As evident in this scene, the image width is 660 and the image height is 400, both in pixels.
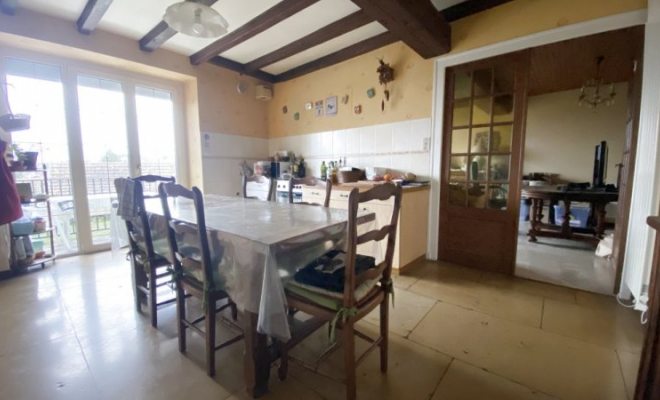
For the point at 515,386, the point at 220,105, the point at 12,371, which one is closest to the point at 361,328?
the point at 515,386

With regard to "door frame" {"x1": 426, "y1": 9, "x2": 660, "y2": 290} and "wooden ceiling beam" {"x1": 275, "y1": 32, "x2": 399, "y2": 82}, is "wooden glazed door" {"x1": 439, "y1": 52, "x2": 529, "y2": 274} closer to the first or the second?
"door frame" {"x1": 426, "y1": 9, "x2": 660, "y2": 290}

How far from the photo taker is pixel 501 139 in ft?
8.22

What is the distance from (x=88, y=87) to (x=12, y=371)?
3026 millimetres

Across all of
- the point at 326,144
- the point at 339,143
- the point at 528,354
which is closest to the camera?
the point at 528,354

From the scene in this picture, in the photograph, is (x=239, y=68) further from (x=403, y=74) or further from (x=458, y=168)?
(x=458, y=168)

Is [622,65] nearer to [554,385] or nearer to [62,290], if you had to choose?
[554,385]

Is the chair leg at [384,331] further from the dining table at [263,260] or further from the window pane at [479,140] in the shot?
the window pane at [479,140]

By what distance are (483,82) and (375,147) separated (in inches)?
48.4

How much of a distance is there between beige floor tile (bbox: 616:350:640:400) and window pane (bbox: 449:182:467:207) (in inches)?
60.1

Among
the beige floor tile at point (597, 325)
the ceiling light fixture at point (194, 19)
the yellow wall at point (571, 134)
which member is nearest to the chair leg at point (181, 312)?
the ceiling light fixture at point (194, 19)

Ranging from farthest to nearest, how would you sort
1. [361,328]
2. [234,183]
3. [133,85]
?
[234,183] → [133,85] → [361,328]

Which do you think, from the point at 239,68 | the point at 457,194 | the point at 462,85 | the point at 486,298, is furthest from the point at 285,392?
the point at 239,68

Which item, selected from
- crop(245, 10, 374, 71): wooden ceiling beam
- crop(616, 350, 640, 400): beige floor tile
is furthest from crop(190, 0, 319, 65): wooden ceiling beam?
crop(616, 350, 640, 400): beige floor tile

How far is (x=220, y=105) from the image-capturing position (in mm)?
3852
